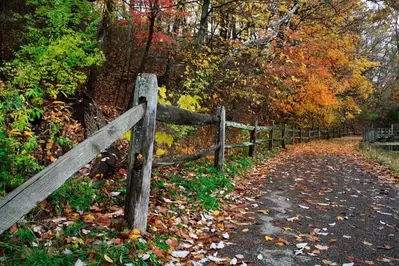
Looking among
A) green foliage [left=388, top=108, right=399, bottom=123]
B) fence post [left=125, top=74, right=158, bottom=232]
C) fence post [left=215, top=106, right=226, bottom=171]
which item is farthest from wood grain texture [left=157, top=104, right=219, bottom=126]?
green foliage [left=388, top=108, right=399, bottom=123]

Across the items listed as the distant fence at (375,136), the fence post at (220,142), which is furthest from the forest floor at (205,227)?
the distant fence at (375,136)

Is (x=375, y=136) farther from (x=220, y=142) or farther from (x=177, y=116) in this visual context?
(x=177, y=116)

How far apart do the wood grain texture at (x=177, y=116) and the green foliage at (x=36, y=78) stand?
47.6 inches

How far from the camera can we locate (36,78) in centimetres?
704

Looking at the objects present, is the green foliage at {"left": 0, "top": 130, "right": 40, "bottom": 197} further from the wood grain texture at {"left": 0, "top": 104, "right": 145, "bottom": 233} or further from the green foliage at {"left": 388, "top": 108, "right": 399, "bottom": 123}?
the green foliage at {"left": 388, "top": 108, "right": 399, "bottom": 123}

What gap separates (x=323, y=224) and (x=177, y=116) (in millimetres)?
2372

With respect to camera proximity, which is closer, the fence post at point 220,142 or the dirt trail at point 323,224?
the dirt trail at point 323,224

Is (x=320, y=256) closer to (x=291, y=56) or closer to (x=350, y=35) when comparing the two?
(x=291, y=56)

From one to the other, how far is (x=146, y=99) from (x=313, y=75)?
14304 millimetres

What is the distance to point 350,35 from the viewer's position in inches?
755

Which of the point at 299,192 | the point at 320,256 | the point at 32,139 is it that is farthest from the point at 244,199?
the point at 32,139

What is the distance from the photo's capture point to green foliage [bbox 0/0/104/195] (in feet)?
10.4

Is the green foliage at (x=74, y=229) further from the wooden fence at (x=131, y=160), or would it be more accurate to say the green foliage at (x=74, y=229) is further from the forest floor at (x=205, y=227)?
the wooden fence at (x=131, y=160)

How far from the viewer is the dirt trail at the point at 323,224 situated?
3324 millimetres
